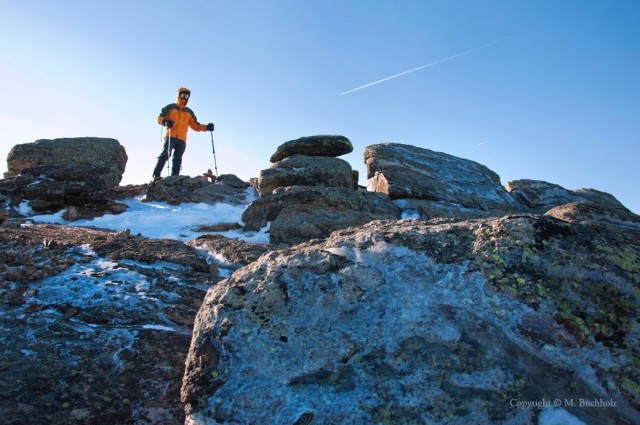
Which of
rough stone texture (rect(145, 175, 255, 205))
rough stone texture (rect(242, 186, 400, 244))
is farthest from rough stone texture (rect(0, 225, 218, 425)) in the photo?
rough stone texture (rect(145, 175, 255, 205))

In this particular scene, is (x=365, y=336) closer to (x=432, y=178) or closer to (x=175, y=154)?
(x=432, y=178)

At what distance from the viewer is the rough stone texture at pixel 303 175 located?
14.8 meters

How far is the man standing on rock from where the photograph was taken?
18891mm

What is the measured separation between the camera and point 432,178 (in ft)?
47.2

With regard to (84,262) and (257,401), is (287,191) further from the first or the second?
(257,401)

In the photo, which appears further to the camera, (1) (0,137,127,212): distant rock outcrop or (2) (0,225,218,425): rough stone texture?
(1) (0,137,127,212): distant rock outcrop

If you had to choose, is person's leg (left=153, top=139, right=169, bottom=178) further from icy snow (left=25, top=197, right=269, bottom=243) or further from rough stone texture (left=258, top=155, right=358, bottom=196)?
rough stone texture (left=258, top=155, right=358, bottom=196)

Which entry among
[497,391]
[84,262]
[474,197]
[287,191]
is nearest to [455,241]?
[497,391]

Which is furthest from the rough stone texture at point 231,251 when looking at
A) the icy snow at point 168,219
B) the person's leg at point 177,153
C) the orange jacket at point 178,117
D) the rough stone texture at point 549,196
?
the orange jacket at point 178,117

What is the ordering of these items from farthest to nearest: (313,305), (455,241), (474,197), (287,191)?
1. (474,197)
2. (287,191)
3. (455,241)
4. (313,305)

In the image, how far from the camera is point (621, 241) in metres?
3.54

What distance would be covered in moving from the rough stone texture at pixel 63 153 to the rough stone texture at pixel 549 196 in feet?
49.2

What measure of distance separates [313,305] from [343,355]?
0.47m

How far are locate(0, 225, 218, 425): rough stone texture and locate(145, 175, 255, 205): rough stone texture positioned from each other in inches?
351
